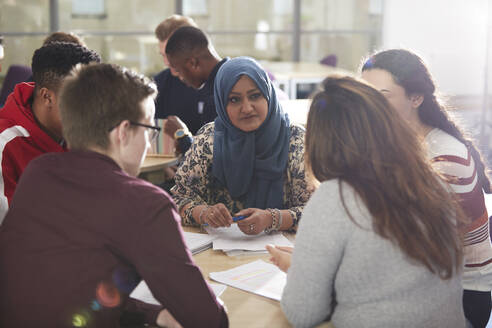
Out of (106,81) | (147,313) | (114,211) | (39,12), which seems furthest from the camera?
(39,12)

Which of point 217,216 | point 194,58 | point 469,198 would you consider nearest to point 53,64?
point 217,216

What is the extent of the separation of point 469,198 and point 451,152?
0.15 metres

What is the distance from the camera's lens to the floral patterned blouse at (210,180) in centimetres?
220

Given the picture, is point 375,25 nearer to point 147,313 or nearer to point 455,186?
point 455,186

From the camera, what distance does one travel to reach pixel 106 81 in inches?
48.5

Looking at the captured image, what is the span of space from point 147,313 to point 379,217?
2.02 ft

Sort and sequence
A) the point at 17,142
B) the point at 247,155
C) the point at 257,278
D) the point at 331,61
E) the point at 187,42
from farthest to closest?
the point at 331,61 → the point at 187,42 → the point at 247,155 → the point at 17,142 → the point at 257,278

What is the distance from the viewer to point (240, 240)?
192 centimetres

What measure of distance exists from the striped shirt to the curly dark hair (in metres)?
1.22

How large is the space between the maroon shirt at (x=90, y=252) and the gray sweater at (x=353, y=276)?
0.72 ft

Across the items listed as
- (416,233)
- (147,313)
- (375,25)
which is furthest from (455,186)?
(375,25)

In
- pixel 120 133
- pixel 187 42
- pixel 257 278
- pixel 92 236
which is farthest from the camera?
pixel 187 42

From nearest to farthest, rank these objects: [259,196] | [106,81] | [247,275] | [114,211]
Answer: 1. [114,211]
2. [106,81]
3. [247,275]
4. [259,196]

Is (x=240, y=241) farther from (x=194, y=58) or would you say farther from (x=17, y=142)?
(x=194, y=58)
